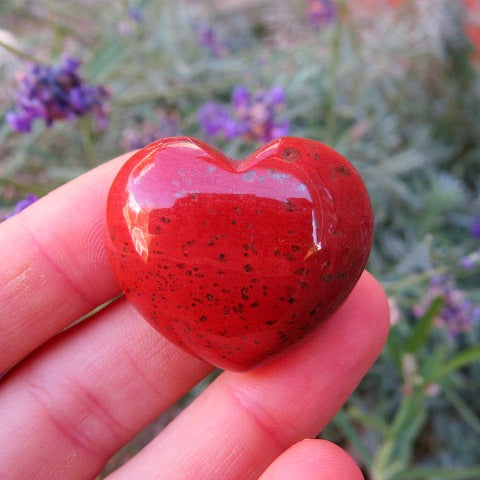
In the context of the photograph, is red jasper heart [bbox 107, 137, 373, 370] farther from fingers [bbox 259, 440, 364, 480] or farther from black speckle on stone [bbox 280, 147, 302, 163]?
fingers [bbox 259, 440, 364, 480]

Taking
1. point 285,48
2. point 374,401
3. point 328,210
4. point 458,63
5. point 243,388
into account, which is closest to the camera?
point 328,210

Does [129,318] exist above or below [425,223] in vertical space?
above

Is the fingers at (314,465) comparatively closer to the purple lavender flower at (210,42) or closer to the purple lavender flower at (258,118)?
the purple lavender flower at (258,118)

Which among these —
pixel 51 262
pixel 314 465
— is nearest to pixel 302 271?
pixel 314 465

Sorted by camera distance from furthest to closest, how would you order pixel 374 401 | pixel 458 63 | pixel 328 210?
pixel 458 63 → pixel 374 401 → pixel 328 210

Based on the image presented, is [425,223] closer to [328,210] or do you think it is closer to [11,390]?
[328,210]

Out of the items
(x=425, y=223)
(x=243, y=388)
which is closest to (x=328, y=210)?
(x=243, y=388)
